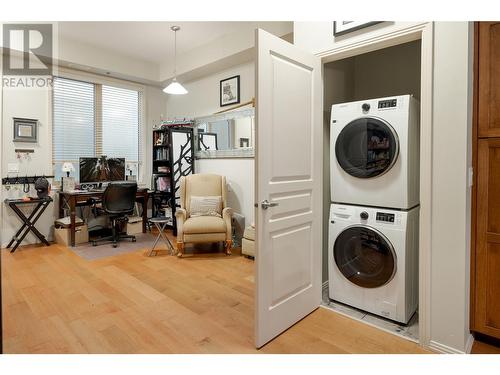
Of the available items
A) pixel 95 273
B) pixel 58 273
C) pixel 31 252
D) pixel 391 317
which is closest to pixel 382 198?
pixel 391 317

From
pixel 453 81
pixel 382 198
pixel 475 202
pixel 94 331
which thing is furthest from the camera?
pixel 382 198

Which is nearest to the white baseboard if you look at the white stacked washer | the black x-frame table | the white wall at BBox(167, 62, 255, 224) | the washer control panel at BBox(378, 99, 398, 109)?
the white stacked washer

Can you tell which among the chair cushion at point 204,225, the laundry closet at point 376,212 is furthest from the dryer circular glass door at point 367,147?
the chair cushion at point 204,225

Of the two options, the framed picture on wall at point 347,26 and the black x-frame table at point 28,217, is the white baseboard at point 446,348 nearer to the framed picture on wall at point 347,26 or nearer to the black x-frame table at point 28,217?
the framed picture on wall at point 347,26

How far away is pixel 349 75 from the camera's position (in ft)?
10.6

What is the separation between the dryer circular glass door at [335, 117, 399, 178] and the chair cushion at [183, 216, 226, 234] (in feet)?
6.21

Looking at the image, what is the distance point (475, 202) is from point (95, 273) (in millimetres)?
3469

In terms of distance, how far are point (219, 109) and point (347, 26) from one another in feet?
9.30

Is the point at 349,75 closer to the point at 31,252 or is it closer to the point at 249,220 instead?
the point at 249,220

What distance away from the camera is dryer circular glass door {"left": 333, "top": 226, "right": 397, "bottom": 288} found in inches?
92.5

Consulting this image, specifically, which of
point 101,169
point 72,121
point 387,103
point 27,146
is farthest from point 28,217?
point 387,103

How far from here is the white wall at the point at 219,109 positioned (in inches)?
173

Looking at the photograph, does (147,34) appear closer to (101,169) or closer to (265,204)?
(101,169)

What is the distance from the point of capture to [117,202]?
15.0 feet
